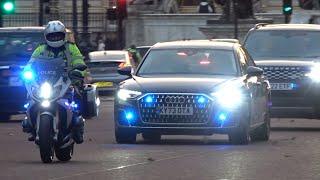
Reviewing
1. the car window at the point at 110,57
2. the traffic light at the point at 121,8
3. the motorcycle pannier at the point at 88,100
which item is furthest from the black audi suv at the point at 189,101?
the traffic light at the point at 121,8

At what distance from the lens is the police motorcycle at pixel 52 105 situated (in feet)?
44.8

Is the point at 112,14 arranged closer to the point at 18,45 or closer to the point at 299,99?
the point at 18,45

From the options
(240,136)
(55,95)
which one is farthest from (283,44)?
(55,95)

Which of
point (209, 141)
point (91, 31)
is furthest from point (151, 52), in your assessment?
point (91, 31)

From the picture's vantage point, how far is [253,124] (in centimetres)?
1722

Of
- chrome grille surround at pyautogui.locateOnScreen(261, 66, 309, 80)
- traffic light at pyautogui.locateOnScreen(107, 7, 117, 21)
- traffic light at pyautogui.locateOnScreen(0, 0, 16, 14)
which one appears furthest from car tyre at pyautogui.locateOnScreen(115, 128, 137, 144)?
traffic light at pyautogui.locateOnScreen(107, 7, 117, 21)

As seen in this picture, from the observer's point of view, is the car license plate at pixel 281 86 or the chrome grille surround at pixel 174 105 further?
the car license plate at pixel 281 86

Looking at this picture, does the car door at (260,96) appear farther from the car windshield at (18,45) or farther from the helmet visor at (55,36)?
the car windshield at (18,45)

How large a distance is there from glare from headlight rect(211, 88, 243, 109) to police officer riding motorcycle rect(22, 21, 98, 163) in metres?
2.65

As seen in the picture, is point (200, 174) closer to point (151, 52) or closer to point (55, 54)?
point (55, 54)

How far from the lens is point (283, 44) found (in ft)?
72.9

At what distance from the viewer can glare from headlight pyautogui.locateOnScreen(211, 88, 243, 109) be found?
16.3 m

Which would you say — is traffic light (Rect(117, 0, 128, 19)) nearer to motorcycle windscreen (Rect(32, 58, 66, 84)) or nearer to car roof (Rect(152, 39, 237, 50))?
car roof (Rect(152, 39, 237, 50))

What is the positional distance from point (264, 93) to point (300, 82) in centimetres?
268
